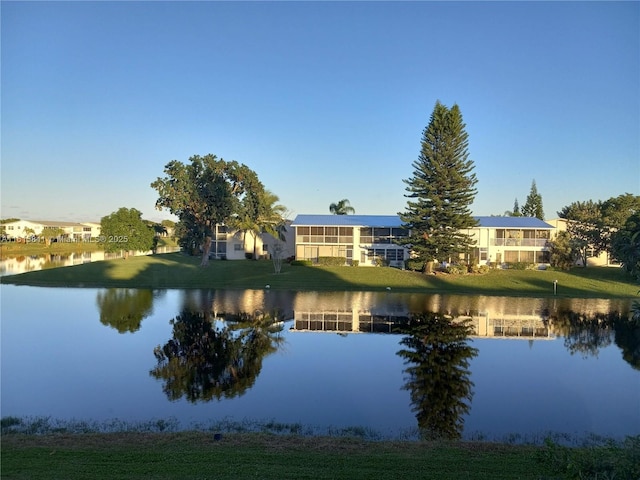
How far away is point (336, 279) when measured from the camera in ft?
130

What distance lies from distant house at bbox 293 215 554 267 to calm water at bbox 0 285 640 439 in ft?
76.0

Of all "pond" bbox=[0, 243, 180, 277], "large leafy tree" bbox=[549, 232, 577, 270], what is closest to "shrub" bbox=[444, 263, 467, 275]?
"large leafy tree" bbox=[549, 232, 577, 270]

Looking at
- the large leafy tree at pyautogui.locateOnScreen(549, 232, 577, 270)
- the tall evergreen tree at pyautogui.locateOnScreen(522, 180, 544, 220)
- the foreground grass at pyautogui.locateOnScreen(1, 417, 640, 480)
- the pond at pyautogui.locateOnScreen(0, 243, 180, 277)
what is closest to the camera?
the foreground grass at pyautogui.locateOnScreen(1, 417, 640, 480)

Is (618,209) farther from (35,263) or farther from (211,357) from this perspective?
(35,263)

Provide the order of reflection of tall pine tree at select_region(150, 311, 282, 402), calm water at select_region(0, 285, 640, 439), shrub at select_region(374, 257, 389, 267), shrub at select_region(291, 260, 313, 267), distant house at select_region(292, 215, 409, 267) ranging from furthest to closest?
distant house at select_region(292, 215, 409, 267) → shrub at select_region(374, 257, 389, 267) → shrub at select_region(291, 260, 313, 267) → reflection of tall pine tree at select_region(150, 311, 282, 402) → calm water at select_region(0, 285, 640, 439)

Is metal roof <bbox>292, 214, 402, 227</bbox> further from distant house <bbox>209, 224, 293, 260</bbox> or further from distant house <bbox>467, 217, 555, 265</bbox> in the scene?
distant house <bbox>467, 217, 555, 265</bbox>

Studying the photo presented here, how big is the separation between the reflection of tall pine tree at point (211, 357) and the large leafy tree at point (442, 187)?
26037 millimetres

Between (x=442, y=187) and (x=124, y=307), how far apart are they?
30.8 metres

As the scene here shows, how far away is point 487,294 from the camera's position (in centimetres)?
3547

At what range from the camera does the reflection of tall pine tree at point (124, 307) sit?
2103 centimetres

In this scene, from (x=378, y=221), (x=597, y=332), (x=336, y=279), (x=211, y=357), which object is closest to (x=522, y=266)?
(x=378, y=221)

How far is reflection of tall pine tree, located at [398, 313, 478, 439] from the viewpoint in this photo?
386 inches

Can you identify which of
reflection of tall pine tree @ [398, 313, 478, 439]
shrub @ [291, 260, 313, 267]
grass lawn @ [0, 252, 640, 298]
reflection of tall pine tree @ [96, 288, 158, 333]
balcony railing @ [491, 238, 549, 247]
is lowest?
reflection of tall pine tree @ [398, 313, 478, 439]

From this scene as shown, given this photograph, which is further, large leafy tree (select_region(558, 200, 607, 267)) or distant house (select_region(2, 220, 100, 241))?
distant house (select_region(2, 220, 100, 241))
